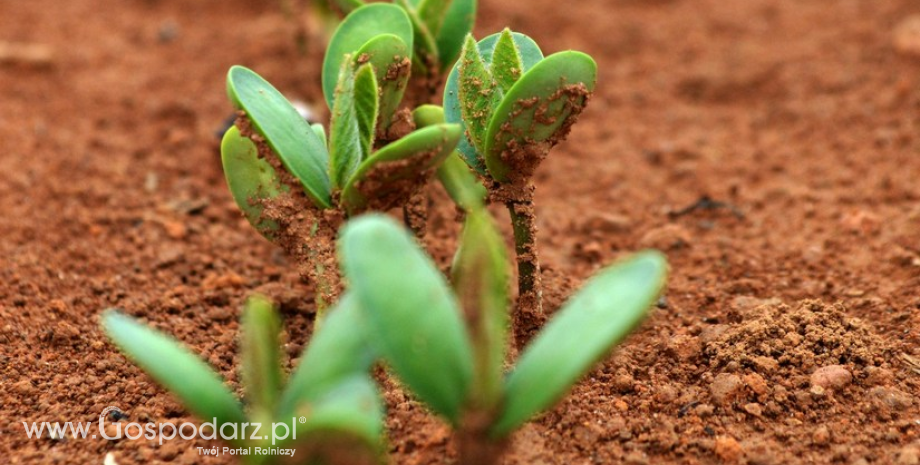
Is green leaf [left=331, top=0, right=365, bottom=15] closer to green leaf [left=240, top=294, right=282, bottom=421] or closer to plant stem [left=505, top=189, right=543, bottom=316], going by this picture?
plant stem [left=505, top=189, right=543, bottom=316]

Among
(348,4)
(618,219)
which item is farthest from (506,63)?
(618,219)

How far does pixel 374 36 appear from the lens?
180 centimetres

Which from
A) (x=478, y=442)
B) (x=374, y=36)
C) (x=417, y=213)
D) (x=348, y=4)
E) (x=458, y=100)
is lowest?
(x=478, y=442)

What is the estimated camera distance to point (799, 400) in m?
1.71

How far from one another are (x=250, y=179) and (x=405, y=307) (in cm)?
74

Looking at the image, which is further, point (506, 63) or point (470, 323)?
point (506, 63)

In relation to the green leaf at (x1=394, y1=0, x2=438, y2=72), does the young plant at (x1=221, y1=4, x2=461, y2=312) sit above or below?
below

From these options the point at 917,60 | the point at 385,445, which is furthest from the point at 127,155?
the point at 917,60

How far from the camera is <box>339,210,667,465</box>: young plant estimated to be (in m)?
1.17

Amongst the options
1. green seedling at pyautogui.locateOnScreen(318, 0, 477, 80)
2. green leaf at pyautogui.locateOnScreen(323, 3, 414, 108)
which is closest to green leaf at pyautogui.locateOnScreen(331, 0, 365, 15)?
green seedling at pyautogui.locateOnScreen(318, 0, 477, 80)

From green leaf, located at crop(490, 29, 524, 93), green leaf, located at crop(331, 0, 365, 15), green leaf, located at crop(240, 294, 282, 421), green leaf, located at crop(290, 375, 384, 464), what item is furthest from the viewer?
green leaf, located at crop(331, 0, 365, 15)

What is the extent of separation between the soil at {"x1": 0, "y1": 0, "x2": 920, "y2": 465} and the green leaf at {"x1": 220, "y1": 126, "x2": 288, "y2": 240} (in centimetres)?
32

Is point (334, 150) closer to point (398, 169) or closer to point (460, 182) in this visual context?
point (398, 169)

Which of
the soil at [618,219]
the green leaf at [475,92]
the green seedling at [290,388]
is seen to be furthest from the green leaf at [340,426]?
the green leaf at [475,92]
